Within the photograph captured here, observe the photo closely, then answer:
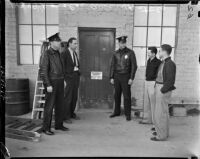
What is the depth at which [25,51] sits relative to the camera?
79.4 inches

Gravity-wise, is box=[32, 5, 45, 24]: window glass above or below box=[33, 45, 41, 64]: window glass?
above

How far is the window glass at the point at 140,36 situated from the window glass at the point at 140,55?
0.05 m

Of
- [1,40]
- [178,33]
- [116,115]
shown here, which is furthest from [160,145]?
[1,40]

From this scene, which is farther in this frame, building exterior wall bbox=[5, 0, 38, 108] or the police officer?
the police officer

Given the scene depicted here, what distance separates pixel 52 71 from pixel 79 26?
20.1 inches

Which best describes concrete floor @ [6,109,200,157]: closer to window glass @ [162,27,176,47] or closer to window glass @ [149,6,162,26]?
window glass @ [162,27,176,47]

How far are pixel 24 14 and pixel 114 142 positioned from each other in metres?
1.43

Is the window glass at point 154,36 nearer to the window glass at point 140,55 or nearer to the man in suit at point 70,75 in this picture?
the window glass at point 140,55

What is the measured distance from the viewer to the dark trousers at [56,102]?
205cm

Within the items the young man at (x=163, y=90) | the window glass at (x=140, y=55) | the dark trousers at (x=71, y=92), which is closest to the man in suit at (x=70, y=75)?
the dark trousers at (x=71, y=92)

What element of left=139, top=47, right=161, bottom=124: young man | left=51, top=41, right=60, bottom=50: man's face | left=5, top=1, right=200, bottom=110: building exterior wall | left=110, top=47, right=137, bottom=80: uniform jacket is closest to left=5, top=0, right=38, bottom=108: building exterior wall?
left=5, top=1, right=200, bottom=110: building exterior wall

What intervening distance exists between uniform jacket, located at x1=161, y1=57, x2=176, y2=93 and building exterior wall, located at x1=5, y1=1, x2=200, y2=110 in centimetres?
5

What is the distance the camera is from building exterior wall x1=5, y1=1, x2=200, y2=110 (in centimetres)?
191

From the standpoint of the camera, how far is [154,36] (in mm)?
1987
